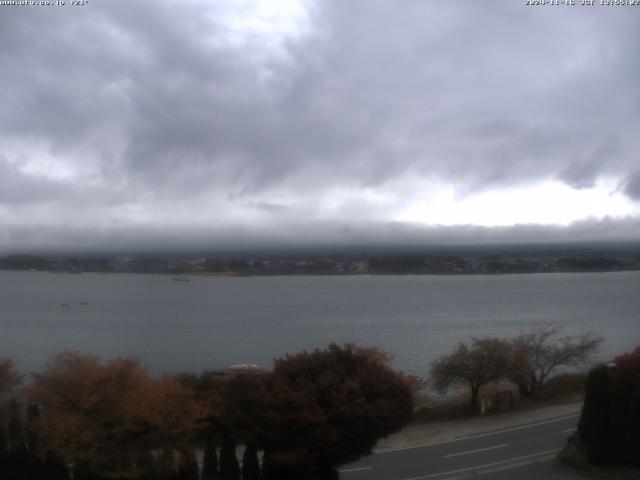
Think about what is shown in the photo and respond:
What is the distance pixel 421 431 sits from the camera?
79.8 feet

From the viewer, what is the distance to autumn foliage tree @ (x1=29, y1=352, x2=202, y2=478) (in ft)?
45.3

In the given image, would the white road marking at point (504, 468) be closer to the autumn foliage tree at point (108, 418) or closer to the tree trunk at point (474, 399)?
the autumn foliage tree at point (108, 418)

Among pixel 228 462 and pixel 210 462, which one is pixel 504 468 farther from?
pixel 210 462

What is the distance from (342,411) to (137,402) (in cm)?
410

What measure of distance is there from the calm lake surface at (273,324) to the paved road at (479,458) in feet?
67.7

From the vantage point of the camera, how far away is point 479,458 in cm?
1883

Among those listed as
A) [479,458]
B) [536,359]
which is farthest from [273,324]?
[479,458]

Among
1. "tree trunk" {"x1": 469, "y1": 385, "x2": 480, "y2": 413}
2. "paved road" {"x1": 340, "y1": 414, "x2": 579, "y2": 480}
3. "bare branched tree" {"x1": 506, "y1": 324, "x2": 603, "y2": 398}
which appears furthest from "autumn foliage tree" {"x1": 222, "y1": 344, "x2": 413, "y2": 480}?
"bare branched tree" {"x1": 506, "y1": 324, "x2": 603, "y2": 398}

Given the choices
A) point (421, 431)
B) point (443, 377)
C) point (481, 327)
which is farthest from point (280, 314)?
point (421, 431)

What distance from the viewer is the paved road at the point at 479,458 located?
17109 mm

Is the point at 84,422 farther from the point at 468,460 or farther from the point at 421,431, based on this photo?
the point at 421,431

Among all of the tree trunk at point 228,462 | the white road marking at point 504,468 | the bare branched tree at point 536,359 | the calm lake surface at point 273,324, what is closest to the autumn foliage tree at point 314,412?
the tree trunk at point 228,462

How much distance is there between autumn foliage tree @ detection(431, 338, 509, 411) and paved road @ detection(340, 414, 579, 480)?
6.34 metres

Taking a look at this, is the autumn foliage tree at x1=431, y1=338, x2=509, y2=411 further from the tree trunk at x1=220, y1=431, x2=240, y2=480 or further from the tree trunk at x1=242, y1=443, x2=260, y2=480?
the tree trunk at x1=220, y1=431, x2=240, y2=480
